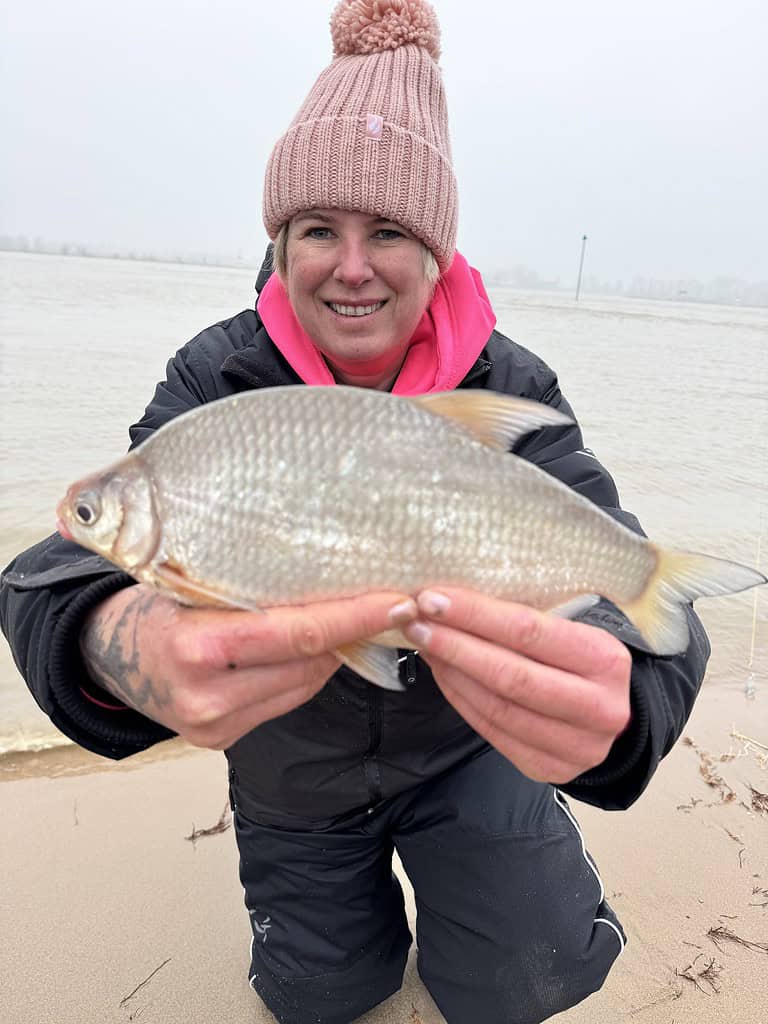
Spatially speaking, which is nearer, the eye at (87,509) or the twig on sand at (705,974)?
the eye at (87,509)

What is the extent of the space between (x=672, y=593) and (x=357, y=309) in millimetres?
1448

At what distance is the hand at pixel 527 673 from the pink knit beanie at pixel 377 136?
1.59m

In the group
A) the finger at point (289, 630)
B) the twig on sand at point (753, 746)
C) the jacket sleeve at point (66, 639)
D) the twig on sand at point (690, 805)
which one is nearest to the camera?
the finger at point (289, 630)

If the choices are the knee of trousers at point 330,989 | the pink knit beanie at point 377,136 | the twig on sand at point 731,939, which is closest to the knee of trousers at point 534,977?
the knee of trousers at point 330,989

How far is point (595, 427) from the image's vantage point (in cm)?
1078

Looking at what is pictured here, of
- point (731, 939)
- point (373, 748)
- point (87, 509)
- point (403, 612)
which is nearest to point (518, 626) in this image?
point (403, 612)

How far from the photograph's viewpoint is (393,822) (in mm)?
2605

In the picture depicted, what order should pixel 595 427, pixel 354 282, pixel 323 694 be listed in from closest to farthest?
1. pixel 323 694
2. pixel 354 282
3. pixel 595 427

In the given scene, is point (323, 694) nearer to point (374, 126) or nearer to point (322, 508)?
point (322, 508)


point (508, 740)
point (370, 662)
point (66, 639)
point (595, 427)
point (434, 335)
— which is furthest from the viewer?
point (595, 427)

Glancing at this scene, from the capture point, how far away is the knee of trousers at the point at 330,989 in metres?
2.32

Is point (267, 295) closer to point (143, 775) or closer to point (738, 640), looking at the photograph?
point (143, 775)

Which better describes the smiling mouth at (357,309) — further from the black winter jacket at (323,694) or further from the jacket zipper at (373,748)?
the jacket zipper at (373,748)

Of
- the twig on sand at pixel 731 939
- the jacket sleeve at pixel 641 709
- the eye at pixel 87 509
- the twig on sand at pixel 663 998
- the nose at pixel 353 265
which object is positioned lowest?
the twig on sand at pixel 663 998
